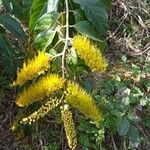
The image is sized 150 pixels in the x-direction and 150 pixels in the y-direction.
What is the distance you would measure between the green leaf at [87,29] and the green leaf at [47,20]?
86 millimetres

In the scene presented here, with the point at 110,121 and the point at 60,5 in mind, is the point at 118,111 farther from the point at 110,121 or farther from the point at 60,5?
the point at 60,5

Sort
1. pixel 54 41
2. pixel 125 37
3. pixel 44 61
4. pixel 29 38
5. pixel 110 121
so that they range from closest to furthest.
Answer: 1. pixel 44 61
2. pixel 54 41
3. pixel 110 121
4. pixel 29 38
5. pixel 125 37

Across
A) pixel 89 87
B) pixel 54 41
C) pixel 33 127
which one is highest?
pixel 54 41

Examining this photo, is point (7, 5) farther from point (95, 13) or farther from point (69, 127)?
point (69, 127)

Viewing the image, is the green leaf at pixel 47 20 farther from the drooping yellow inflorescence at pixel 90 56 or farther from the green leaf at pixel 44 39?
the drooping yellow inflorescence at pixel 90 56

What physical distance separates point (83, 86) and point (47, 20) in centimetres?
32

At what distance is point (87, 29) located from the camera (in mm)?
1867

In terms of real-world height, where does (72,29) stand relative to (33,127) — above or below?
above

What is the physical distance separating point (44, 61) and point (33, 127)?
449 millimetres

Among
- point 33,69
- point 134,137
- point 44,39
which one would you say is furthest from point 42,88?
point 134,137

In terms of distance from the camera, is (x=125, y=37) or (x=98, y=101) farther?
(x=125, y=37)

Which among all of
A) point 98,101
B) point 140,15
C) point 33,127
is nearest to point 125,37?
point 140,15

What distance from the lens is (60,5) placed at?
1995 mm

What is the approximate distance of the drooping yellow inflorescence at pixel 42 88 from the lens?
5.18 ft
